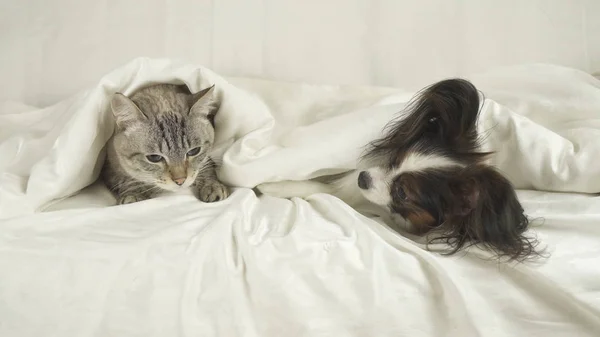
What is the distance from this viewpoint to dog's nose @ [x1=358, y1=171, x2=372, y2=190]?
1.38 m

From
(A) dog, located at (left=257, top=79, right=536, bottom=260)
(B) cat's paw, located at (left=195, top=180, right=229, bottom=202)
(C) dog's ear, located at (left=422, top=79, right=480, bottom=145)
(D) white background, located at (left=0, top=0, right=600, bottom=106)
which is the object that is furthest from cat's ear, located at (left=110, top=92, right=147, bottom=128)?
(C) dog's ear, located at (left=422, top=79, right=480, bottom=145)

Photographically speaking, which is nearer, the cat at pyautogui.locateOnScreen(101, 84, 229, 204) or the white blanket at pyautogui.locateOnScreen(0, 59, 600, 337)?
the white blanket at pyautogui.locateOnScreen(0, 59, 600, 337)

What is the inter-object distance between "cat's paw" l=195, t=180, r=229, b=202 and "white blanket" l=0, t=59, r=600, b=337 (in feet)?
0.14

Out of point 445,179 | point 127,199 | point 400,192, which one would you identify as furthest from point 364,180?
point 127,199

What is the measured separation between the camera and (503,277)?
119 centimetres

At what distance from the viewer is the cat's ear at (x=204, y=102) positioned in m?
1.35

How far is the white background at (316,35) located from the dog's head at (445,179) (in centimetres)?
45

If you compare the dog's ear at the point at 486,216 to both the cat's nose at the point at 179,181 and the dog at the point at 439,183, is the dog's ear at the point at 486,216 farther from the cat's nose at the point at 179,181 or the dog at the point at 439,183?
the cat's nose at the point at 179,181

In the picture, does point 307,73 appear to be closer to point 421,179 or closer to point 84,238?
point 421,179

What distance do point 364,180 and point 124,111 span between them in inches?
26.2

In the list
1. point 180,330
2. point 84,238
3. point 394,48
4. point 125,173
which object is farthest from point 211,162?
point 394,48

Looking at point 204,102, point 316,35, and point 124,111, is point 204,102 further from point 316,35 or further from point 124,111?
point 316,35

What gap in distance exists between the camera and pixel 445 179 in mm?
1285

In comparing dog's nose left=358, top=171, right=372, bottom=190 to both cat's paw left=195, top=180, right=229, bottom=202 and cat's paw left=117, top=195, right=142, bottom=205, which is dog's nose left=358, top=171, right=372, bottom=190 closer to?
cat's paw left=195, top=180, right=229, bottom=202
